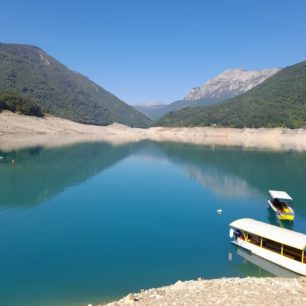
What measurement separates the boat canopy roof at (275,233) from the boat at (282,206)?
9.14 meters

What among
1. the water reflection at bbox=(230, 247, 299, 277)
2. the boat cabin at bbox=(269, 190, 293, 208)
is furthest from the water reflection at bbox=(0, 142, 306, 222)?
the water reflection at bbox=(230, 247, 299, 277)

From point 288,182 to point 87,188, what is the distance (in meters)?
31.5

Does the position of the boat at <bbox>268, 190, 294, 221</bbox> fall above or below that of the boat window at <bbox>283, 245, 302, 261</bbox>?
above

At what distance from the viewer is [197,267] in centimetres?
2406

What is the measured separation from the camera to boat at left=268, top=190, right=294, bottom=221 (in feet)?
118

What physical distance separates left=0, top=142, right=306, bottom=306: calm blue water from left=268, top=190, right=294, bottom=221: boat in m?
0.97

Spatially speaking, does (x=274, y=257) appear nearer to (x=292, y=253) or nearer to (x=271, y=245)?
(x=271, y=245)

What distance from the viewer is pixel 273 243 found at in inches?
1013

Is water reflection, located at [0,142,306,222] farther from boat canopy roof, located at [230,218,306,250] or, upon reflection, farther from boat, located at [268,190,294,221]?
boat canopy roof, located at [230,218,306,250]

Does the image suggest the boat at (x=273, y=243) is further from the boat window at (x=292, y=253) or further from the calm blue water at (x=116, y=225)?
the calm blue water at (x=116, y=225)

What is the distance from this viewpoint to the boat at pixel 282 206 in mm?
36062

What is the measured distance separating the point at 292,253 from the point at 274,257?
4.17ft

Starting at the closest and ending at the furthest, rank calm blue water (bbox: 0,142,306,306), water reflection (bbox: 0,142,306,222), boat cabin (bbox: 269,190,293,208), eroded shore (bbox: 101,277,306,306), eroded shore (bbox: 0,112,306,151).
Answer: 1. eroded shore (bbox: 101,277,306,306)
2. calm blue water (bbox: 0,142,306,306)
3. boat cabin (bbox: 269,190,293,208)
4. water reflection (bbox: 0,142,306,222)
5. eroded shore (bbox: 0,112,306,151)

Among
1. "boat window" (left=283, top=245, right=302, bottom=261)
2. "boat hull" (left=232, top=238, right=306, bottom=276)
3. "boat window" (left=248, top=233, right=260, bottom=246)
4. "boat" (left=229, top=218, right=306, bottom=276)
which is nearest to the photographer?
"boat hull" (left=232, top=238, right=306, bottom=276)
